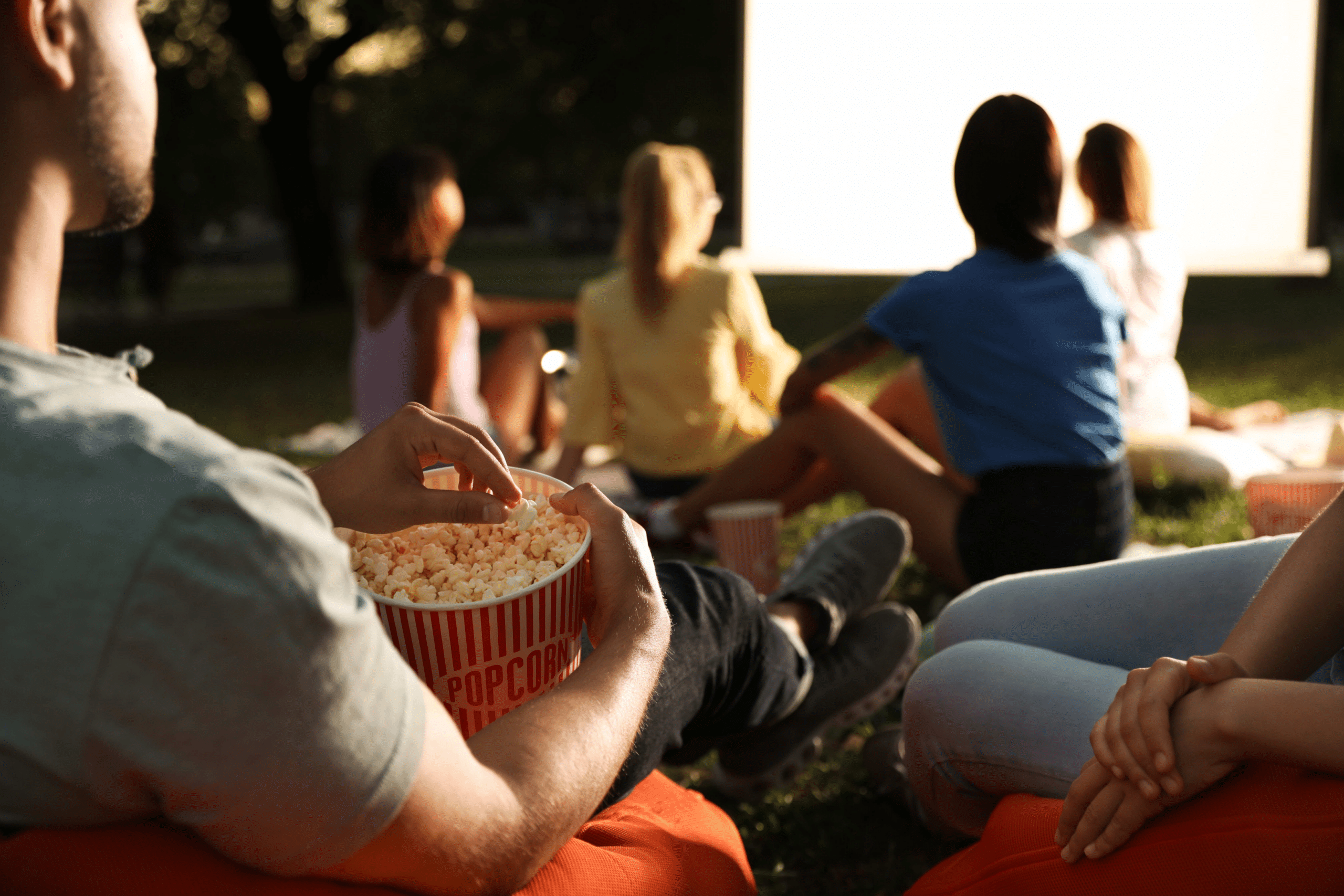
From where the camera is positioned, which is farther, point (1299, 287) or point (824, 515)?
point (1299, 287)

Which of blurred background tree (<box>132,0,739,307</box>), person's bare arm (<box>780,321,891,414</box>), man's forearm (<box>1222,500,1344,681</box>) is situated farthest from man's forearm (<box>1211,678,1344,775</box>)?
blurred background tree (<box>132,0,739,307</box>)

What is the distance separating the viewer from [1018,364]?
2.56 meters

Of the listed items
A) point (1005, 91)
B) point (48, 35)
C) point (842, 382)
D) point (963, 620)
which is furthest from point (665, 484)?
point (842, 382)

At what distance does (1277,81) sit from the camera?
197 inches

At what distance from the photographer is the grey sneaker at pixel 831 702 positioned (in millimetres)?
2061

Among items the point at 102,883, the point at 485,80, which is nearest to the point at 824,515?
the point at 102,883

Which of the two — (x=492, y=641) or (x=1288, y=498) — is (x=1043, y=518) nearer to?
(x=1288, y=498)

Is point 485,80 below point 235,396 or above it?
above

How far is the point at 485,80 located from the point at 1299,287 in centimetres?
1311

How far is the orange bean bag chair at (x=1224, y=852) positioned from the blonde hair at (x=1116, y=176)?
11.4 ft

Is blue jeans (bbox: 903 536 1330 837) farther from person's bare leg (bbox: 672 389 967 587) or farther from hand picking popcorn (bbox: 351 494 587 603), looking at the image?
person's bare leg (bbox: 672 389 967 587)

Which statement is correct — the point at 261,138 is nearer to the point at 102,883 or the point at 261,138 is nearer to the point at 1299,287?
the point at 1299,287

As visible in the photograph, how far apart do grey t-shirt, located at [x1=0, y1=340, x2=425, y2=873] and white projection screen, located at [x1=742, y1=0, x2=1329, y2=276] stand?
179 inches

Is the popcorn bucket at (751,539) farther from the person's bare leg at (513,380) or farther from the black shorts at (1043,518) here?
the person's bare leg at (513,380)
